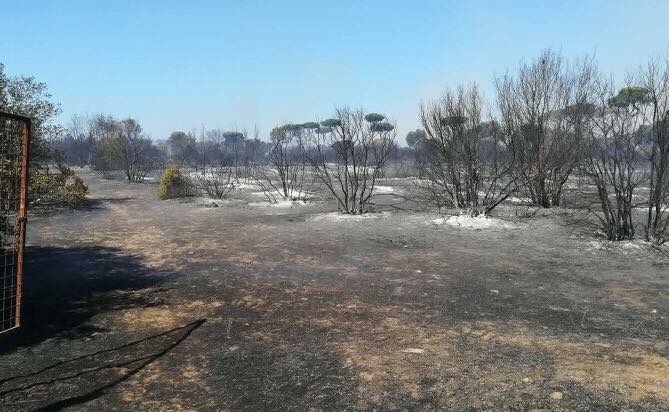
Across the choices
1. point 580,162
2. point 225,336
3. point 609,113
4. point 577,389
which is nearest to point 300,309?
point 225,336

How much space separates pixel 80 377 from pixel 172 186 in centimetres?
1912

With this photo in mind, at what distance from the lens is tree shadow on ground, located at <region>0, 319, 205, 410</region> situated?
3.65 meters

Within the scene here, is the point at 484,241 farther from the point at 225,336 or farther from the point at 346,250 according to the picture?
the point at 225,336

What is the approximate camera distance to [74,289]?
22.9ft

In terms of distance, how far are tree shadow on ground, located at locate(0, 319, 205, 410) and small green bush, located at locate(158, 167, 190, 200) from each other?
1825cm

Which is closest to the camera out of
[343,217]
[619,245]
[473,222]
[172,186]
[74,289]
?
[74,289]

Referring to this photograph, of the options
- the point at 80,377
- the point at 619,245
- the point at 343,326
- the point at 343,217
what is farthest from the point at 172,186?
the point at 619,245

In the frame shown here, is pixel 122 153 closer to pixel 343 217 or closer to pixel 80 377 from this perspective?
pixel 343 217

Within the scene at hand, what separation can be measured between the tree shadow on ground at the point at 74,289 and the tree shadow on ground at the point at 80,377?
2.62 ft

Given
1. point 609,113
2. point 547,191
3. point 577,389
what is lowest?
point 577,389

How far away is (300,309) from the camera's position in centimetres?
601

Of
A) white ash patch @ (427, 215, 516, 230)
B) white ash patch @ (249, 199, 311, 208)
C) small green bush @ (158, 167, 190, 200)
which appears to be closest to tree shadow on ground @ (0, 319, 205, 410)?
white ash patch @ (427, 215, 516, 230)

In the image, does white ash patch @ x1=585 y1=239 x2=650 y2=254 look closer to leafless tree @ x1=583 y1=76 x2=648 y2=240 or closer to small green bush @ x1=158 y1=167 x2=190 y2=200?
leafless tree @ x1=583 y1=76 x2=648 y2=240

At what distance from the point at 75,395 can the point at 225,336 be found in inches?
65.6
